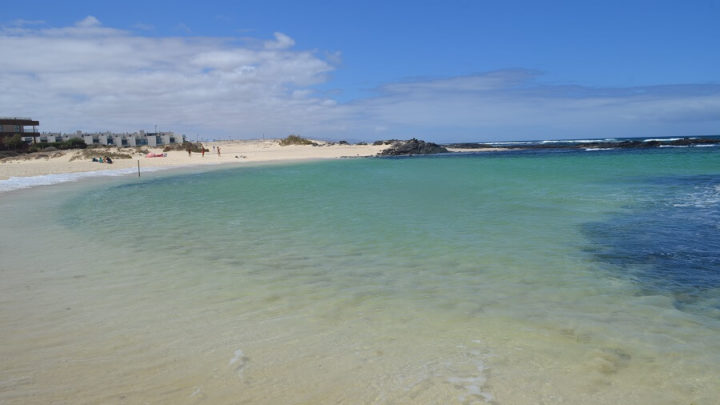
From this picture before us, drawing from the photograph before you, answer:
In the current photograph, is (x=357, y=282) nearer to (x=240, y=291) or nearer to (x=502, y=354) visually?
(x=240, y=291)

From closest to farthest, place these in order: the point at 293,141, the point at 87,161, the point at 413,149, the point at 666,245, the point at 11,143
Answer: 1. the point at 666,245
2. the point at 87,161
3. the point at 11,143
4. the point at 413,149
5. the point at 293,141

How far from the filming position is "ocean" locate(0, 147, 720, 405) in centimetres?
357

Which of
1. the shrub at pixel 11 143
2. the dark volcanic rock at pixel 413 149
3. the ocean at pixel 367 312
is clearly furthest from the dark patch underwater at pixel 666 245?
the shrub at pixel 11 143

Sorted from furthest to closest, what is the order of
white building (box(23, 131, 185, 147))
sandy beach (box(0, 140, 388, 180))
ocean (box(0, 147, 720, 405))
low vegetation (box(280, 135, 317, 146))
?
white building (box(23, 131, 185, 147))
low vegetation (box(280, 135, 317, 146))
sandy beach (box(0, 140, 388, 180))
ocean (box(0, 147, 720, 405))

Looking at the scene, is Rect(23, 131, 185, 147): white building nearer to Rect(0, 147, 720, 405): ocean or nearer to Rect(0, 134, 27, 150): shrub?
Rect(0, 134, 27, 150): shrub

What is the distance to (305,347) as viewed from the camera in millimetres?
4250

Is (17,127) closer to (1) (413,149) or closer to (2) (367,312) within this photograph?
(1) (413,149)

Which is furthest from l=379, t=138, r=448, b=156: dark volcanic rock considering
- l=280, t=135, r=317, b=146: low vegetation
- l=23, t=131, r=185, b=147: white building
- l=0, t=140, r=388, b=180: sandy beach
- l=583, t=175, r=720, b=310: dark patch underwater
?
l=23, t=131, r=185, b=147: white building

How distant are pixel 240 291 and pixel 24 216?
1057 cm

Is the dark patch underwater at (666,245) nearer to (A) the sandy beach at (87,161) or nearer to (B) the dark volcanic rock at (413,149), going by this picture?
(A) the sandy beach at (87,161)

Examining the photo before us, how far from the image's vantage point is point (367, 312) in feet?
16.8

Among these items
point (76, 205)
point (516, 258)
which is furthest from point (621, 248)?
point (76, 205)

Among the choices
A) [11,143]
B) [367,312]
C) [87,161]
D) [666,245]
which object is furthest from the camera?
[11,143]

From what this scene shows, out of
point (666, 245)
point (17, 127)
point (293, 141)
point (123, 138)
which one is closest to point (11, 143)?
point (17, 127)
